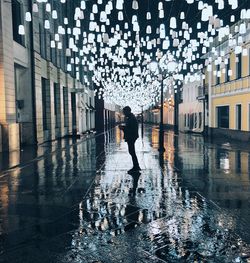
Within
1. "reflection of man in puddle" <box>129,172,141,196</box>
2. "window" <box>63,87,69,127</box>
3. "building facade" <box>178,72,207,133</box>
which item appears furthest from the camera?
"building facade" <box>178,72,207,133</box>

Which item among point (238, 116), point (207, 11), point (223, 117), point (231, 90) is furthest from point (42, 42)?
point (223, 117)

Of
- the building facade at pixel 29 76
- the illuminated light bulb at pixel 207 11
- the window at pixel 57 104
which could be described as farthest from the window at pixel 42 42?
the illuminated light bulb at pixel 207 11

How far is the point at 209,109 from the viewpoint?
3206 cm

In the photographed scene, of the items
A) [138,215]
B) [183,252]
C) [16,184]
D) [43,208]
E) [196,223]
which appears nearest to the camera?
[183,252]

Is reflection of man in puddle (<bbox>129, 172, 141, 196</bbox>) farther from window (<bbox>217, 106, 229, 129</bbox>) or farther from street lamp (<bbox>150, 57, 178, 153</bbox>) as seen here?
window (<bbox>217, 106, 229, 129</bbox>)

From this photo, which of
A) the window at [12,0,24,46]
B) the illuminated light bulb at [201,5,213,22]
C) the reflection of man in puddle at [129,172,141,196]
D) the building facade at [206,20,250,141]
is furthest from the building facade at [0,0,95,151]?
the building facade at [206,20,250,141]

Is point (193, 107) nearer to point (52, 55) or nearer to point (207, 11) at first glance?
point (52, 55)

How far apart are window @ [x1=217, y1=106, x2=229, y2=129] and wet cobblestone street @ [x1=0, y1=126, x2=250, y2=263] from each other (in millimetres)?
18225

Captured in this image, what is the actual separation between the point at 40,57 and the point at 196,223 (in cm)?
2157

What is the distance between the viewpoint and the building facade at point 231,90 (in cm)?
2328

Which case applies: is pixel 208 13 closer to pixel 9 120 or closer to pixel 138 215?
pixel 138 215

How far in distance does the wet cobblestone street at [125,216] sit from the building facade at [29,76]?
8050mm

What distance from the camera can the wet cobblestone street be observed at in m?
4.39

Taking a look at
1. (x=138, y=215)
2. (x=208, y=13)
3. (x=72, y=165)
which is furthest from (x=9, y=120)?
(x=138, y=215)
